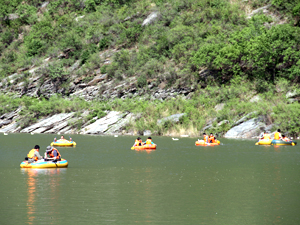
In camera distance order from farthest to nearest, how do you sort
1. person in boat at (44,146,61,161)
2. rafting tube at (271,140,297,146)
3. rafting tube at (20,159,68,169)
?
rafting tube at (271,140,297,146) < person in boat at (44,146,61,161) < rafting tube at (20,159,68,169)

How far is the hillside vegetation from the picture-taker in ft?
226

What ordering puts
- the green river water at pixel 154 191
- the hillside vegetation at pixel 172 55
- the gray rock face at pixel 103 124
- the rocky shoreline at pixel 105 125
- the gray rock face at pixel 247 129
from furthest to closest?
1. the gray rock face at pixel 103 124
2. the hillside vegetation at pixel 172 55
3. the rocky shoreline at pixel 105 125
4. the gray rock face at pixel 247 129
5. the green river water at pixel 154 191

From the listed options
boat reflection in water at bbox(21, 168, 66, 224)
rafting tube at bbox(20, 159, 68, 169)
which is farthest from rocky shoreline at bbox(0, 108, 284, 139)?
boat reflection in water at bbox(21, 168, 66, 224)

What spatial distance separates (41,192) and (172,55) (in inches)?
2743

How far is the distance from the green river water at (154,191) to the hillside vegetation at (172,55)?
29686 millimetres

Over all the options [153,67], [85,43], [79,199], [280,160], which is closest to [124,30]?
[85,43]

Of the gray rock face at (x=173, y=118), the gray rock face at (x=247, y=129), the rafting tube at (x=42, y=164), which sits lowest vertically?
the rafting tube at (x=42, y=164)

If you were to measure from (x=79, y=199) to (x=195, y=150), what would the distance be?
82.5ft

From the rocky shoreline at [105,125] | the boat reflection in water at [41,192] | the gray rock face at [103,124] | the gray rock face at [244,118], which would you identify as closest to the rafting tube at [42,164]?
the boat reflection in water at [41,192]

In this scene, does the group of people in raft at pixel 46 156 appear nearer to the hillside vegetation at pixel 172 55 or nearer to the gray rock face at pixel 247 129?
the gray rock face at pixel 247 129

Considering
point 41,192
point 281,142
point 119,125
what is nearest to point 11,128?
point 119,125

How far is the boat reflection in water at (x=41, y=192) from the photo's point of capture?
16.7 metres

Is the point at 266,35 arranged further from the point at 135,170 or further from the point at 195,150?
the point at 135,170

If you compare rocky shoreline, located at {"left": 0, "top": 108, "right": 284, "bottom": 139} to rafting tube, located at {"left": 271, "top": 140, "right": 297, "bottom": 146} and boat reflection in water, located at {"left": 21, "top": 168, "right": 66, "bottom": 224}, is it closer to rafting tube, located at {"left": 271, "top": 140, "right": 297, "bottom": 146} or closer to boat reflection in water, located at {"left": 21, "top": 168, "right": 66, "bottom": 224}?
rafting tube, located at {"left": 271, "top": 140, "right": 297, "bottom": 146}
